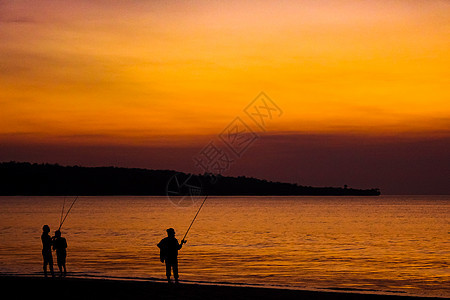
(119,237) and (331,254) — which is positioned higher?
(119,237)

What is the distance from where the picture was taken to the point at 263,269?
1195 inches

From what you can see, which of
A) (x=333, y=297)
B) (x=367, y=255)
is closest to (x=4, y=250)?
(x=367, y=255)

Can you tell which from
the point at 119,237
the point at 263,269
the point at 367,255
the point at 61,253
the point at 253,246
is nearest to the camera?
the point at 61,253

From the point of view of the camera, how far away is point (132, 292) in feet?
57.5

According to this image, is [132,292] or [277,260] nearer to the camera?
[132,292]

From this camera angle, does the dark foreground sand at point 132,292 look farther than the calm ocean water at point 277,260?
No

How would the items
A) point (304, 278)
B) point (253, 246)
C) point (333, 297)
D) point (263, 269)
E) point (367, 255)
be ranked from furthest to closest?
point (253, 246)
point (367, 255)
point (263, 269)
point (304, 278)
point (333, 297)

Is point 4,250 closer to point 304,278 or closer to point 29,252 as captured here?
point 29,252

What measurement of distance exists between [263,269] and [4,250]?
1962 centimetres

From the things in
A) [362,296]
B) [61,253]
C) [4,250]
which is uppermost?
[4,250]

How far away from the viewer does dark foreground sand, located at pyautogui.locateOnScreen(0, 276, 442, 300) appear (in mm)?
16688

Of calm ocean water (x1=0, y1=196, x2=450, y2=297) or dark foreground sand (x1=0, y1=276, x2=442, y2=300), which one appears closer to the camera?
dark foreground sand (x1=0, y1=276, x2=442, y2=300)

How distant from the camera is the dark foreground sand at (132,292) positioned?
16688 millimetres

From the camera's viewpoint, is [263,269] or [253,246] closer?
[263,269]
